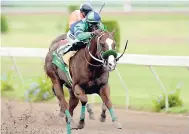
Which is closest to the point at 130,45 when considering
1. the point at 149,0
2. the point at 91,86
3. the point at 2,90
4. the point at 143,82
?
the point at 149,0

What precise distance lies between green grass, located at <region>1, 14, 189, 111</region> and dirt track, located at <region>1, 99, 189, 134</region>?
0.90m

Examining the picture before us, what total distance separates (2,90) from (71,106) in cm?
472

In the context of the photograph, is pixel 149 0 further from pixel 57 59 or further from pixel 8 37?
pixel 57 59

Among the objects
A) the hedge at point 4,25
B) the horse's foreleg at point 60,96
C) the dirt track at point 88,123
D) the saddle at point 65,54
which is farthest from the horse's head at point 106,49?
the hedge at point 4,25

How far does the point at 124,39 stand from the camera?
907 inches

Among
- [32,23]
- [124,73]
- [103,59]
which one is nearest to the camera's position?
[103,59]

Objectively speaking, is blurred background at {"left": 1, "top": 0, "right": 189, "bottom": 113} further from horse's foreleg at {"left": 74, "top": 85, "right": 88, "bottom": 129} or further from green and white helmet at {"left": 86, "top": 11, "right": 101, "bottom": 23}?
green and white helmet at {"left": 86, "top": 11, "right": 101, "bottom": 23}

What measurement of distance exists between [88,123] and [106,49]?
8.43ft

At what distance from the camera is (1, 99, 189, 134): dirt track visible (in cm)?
888

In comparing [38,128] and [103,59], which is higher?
[103,59]

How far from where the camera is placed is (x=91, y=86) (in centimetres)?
779

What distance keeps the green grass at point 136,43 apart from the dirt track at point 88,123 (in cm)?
90

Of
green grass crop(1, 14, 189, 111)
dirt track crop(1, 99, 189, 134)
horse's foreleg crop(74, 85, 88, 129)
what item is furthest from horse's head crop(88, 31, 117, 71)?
green grass crop(1, 14, 189, 111)

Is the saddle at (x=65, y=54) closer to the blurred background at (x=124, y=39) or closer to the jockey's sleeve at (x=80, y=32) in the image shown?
the jockey's sleeve at (x=80, y=32)
